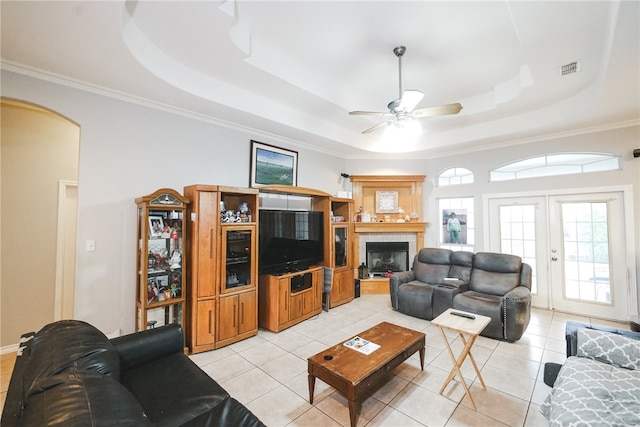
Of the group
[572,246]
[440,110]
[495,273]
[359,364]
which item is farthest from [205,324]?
[572,246]

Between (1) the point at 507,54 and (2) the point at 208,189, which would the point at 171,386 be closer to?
(2) the point at 208,189

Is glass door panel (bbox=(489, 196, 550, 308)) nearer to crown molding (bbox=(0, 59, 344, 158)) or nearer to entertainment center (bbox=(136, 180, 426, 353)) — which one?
entertainment center (bbox=(136, 180, 426, 353))

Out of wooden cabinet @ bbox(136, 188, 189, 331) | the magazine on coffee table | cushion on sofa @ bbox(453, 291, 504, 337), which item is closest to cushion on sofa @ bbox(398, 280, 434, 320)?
cushion on sofa @ bbox(453, 291, 504, 337)

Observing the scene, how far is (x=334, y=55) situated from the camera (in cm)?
320

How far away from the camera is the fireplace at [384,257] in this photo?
6031mm

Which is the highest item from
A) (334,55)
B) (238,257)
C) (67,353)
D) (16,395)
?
(334,55)

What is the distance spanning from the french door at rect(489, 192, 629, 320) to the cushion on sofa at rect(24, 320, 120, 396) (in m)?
5.91

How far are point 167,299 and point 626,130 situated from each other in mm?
6803

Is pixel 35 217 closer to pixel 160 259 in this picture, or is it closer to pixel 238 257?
pixel 160 259

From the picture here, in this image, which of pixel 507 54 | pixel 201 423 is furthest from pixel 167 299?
pixel 507 54

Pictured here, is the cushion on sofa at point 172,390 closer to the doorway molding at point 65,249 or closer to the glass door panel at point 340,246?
the doorway molding at point 65,249

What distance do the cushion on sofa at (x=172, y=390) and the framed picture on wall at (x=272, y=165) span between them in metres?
2.81

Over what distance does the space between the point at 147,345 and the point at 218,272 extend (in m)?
1.24

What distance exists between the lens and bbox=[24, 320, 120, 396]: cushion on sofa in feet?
4.31
